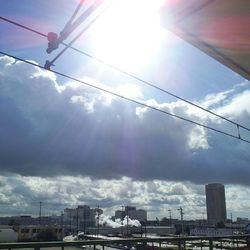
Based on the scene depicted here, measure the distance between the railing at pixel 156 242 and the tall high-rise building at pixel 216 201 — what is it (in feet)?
418

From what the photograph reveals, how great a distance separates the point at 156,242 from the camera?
919 cm

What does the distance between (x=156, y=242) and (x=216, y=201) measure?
13281cm

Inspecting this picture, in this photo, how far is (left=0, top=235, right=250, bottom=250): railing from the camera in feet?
22.4

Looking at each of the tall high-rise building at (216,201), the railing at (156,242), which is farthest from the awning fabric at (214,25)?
the tall high-rise building at (216,201)

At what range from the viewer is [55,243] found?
7.05 metres

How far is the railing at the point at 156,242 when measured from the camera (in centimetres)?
683

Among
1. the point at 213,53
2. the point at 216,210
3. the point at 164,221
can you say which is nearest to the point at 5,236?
the point at 213,53

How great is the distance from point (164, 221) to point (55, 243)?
174 meters

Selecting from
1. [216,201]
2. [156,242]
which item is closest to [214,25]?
[156,242]

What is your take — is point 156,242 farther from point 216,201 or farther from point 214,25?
point 216,201

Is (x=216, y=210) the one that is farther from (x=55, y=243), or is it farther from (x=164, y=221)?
(x=55, y=243)

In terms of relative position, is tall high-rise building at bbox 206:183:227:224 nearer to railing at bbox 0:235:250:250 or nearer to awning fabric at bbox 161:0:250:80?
railing at bbox 0:235:250:250

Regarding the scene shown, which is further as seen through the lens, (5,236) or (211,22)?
(5,236)

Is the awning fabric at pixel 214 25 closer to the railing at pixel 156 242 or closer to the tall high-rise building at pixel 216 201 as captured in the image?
the railing at pixel 156 242
